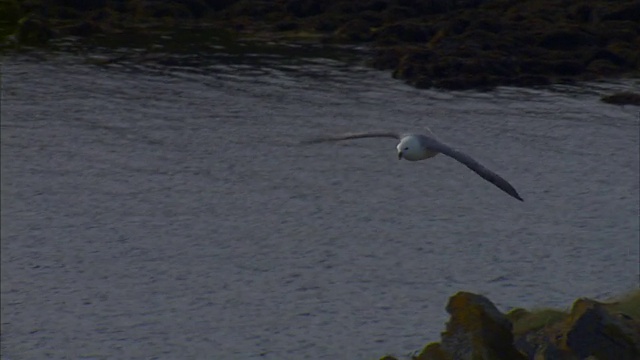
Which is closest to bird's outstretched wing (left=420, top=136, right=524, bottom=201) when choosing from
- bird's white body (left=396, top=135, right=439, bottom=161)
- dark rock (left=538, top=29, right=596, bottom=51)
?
bird's white body (left=396, top=135, right=439, bottom=161)

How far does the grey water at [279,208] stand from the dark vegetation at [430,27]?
1.43m

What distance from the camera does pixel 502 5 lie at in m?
51.7

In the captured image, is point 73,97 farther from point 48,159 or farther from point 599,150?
point 599,150

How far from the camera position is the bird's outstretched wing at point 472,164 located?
14748mm

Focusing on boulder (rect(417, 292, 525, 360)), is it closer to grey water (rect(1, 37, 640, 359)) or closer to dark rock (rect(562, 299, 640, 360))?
dark rock (rect(562, 299, 640, 360))

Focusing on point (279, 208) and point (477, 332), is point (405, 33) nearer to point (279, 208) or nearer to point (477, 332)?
point (279, 208)

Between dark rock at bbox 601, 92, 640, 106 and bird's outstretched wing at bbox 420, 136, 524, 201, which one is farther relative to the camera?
dark rock at bbox 601, 92, 640, 106

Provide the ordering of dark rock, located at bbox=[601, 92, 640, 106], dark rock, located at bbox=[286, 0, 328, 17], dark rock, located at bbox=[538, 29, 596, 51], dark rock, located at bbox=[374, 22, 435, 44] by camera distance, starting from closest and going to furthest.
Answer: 1. dark rock, located at bbox=[601, 92, 640, 106]
2. dark rock, located at bbox=[538, 29, 596, 51]
3. dark rock, located at bbox=[374, 22, 435, 44]
4. dark rock, located at bbox=[286, 0, 328, 17]

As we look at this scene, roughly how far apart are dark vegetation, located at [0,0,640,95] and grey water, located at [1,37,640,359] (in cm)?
143

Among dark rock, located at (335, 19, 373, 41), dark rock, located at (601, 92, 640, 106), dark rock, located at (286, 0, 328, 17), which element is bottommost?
dark rock, located at (601, 92, 640, 106)

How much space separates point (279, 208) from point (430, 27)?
58.6 feet

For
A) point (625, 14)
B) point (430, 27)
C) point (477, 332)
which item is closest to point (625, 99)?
point (625, 14)

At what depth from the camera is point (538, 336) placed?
18.0 metres

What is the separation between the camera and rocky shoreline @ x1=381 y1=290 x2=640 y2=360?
672 inches
